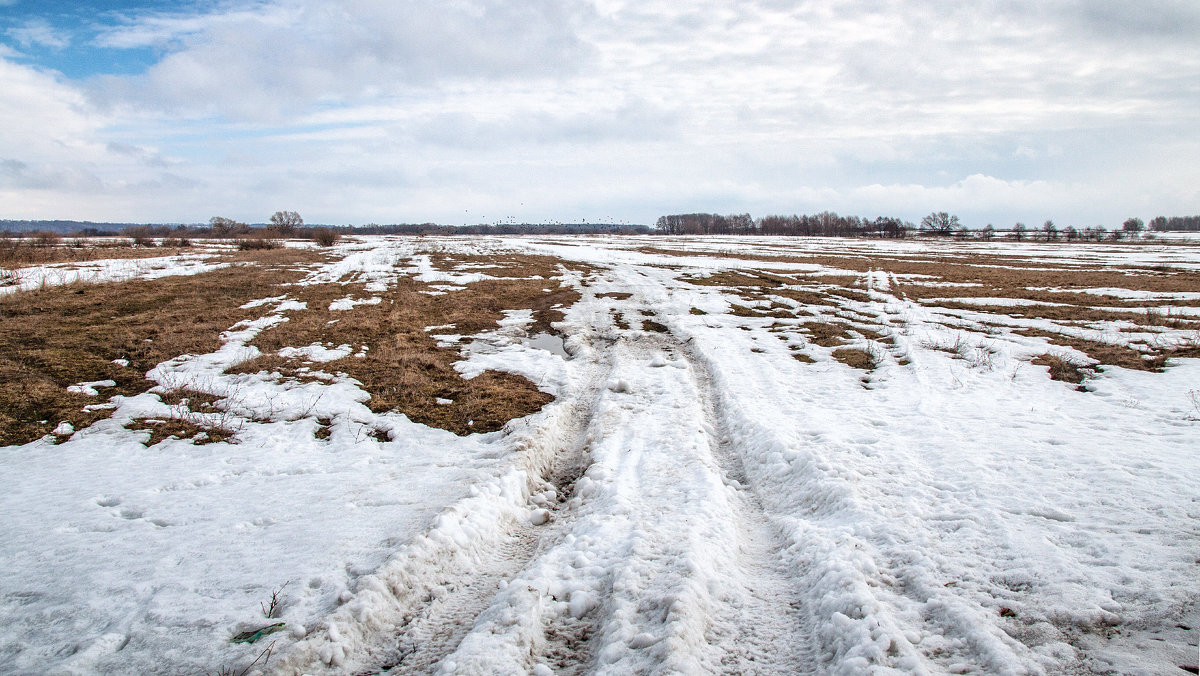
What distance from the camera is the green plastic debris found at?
390cm

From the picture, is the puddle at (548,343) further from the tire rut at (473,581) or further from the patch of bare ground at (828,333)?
the patch of bare ground at (828,333)

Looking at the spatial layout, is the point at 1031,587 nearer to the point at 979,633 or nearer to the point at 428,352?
the point at 979,633

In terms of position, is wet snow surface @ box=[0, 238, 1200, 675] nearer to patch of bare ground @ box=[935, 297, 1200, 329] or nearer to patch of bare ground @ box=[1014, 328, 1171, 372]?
patch of bare ground @ box=[1014, 328, 1171, 372]

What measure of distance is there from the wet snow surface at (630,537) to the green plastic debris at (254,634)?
83 mm

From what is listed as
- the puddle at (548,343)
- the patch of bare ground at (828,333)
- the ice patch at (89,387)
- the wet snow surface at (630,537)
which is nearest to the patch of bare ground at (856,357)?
the patch of bare ground at (828,333)

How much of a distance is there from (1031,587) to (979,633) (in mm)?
952

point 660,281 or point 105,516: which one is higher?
point 660,281

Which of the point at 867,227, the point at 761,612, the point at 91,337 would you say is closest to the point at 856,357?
the point at 761,612

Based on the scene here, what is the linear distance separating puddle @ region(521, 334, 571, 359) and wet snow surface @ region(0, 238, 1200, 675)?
375cm

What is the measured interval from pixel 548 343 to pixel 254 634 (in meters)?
10.5

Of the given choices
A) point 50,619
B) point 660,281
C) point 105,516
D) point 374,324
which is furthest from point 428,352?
point 660,281

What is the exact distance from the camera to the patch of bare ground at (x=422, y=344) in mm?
9203

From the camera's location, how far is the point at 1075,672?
3461 mm

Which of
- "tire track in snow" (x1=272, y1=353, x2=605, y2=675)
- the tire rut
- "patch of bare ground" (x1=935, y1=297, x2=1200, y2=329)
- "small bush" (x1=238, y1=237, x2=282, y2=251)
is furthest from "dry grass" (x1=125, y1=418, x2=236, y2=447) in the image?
"small bush" (x1=238, y1=237, x2=282, y2=251)
